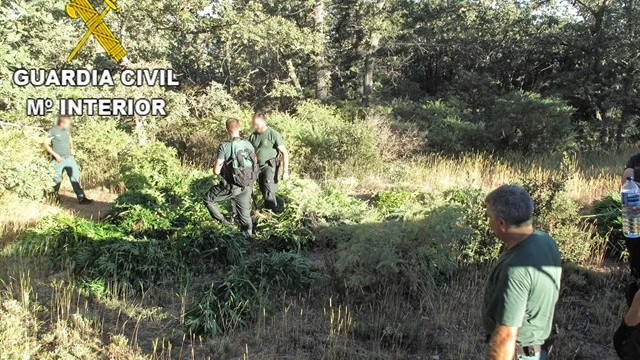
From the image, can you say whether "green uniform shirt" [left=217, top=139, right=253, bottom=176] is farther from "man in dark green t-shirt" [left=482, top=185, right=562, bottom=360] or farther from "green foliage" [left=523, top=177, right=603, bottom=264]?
"man in dark green t-shirt" [left=482, top=185, right=562, bottom=360]

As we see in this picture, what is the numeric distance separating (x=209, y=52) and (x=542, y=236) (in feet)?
57.1

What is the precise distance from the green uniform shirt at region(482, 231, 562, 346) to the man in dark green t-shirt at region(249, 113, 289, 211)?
15.7 feet

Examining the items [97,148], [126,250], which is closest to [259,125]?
[126,250]

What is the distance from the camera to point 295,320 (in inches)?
171

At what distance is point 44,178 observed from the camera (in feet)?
19.9

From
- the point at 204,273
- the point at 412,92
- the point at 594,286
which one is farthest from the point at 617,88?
the point at 204,273

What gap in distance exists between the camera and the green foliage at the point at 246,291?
431 centimetres

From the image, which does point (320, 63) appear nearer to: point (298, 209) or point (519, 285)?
point (298, 209)

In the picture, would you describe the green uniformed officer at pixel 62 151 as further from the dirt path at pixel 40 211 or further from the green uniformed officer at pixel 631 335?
the green uniformed officer at pixel 631 335

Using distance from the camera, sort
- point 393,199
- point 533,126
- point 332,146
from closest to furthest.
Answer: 1. point 393,199
2. point 332,146
3. point 533,126

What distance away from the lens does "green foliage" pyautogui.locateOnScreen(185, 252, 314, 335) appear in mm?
4309

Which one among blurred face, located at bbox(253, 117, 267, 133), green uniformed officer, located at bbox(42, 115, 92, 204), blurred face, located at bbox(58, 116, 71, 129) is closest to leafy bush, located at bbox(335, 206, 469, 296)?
blurred face, located at bbox(253, 117, 267, 133)

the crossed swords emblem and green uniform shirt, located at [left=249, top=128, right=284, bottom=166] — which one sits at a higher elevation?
the crossed swords emblem

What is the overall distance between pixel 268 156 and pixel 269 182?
1.28ft
